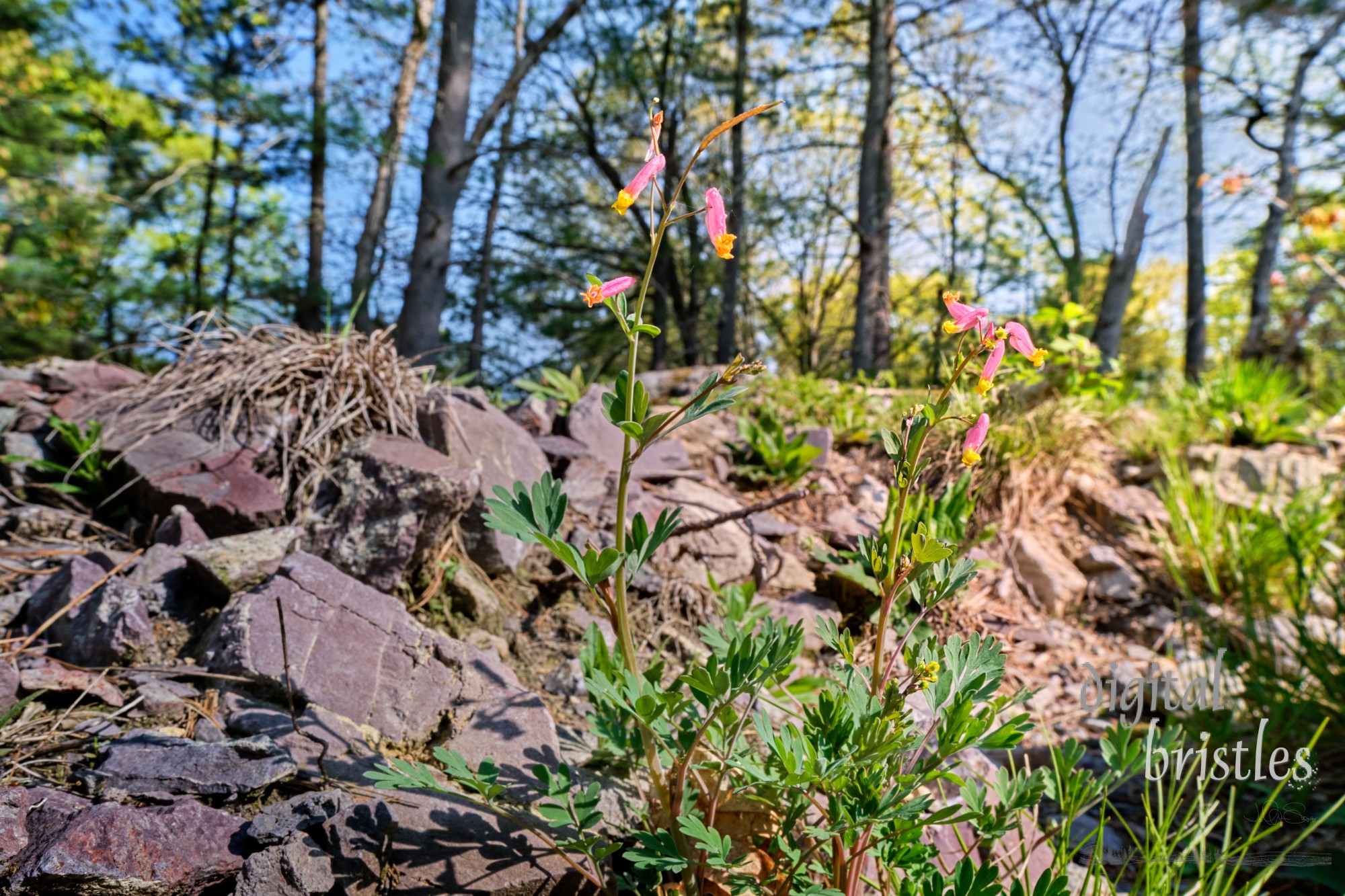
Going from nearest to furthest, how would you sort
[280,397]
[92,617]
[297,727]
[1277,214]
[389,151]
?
[297,727] < [92,617] < [280,397] < [389,151] < [1277,214]

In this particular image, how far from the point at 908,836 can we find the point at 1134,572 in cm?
319

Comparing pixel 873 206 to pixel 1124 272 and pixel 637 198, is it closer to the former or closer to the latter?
pixel 1124 272

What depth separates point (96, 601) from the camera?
167 cm

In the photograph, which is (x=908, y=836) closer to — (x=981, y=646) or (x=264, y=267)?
(x=981, y=646)

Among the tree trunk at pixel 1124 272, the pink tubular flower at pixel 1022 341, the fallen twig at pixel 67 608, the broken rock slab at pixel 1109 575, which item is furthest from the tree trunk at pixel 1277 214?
the fallen twig at pixel 67 608

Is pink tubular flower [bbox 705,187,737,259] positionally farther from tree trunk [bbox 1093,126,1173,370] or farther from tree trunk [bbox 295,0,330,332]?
tree trunk [bbox 295,0,330,332]

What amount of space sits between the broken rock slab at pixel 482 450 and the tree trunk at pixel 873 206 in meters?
4.37

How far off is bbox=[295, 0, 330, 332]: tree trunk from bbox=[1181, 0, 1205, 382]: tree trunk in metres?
9.67

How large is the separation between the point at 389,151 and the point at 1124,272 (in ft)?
19.9

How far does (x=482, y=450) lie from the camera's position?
248cm

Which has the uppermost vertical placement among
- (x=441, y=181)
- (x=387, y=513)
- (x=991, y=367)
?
(x=441, y=181)

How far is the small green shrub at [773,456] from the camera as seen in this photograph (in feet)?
10.7

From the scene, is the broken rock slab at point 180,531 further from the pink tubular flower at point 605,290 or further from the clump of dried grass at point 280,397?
the pink tubular flower at point 605,290

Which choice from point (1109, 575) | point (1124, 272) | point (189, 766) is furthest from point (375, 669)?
point (1124, 272)
